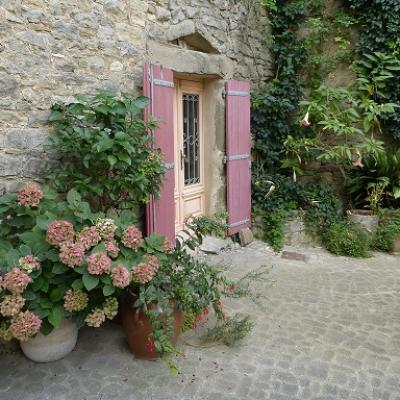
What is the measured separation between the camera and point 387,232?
17.2ft

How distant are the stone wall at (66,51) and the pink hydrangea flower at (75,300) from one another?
1.09m

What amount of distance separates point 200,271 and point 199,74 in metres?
2.71

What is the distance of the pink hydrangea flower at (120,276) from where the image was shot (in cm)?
229

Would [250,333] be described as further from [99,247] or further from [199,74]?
[199,74]

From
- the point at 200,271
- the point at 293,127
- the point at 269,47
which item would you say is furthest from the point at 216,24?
the point at 200,271

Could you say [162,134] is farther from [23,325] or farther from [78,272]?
[23,325]

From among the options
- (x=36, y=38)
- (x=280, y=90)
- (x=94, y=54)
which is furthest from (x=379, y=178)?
(x=36, y=38)

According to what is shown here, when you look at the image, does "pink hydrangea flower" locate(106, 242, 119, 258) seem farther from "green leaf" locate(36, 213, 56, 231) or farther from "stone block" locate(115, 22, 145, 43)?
"stone block" locate(115, 22, 145, 43)

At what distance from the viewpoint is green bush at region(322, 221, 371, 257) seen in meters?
5.09

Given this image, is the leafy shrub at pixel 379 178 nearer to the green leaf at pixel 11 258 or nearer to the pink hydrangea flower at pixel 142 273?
the pink hydrangea flower at pixel 142 273

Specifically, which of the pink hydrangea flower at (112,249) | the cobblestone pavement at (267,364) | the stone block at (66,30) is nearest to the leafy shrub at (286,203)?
the cobblestone pavement at (267,364)

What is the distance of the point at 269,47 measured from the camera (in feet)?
19.8

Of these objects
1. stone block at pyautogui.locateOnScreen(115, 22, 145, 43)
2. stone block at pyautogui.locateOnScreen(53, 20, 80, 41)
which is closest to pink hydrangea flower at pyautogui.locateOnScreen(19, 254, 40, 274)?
stone block at pyautogui.locateOnScreen(53, 20, 80, 41)

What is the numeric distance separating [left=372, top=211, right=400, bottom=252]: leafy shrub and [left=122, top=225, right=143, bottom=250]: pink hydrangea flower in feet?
12.5
